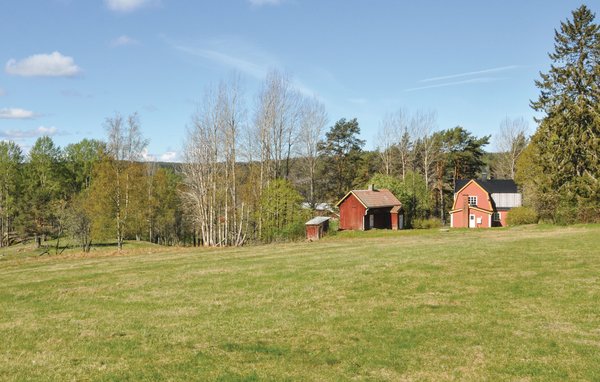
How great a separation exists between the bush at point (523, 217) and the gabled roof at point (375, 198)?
45.3 feet

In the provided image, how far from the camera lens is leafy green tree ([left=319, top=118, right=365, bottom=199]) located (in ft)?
251

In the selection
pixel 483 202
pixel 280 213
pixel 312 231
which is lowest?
pixel 312 231

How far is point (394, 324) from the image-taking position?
10648 mm

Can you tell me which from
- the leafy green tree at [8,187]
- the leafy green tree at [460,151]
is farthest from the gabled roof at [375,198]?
the leafy green tree at [8,187]

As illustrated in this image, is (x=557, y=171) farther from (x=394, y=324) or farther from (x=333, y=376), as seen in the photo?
(x=333, y=376)

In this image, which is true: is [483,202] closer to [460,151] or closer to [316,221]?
[460,151]

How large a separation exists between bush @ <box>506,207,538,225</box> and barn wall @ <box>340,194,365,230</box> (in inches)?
664

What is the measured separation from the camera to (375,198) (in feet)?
193

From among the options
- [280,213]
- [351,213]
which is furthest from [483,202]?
[280,213]

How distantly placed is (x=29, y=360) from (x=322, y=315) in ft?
20.8

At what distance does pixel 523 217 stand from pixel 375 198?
55.6ft

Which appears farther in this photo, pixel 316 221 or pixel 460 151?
pixel 460 151

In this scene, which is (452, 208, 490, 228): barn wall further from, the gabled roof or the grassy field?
the grassy field

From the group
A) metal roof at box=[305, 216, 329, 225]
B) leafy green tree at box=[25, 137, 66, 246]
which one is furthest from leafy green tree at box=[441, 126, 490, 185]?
leafy green tree at box=[25, 137, 66, 246]
